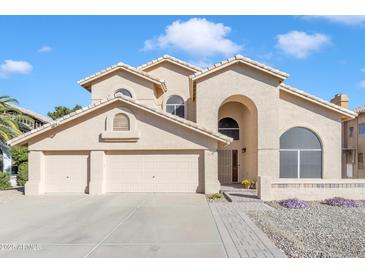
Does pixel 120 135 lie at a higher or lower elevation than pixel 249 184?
higher

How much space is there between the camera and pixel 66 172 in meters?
16.4

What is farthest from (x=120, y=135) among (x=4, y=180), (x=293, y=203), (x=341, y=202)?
(x=4, y=180)

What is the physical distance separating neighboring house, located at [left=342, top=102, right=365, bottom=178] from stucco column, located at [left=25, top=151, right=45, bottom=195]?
27.3 m

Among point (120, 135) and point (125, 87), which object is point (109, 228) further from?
point (125, 87)

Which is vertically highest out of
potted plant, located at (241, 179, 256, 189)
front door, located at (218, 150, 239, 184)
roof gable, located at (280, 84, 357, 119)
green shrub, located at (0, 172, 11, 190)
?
roof gable, located at (280, 84, 357, 119)

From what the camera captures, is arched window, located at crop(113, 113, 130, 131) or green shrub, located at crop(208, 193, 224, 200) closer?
green shrub, located at crop(208, 193, 224, 200)

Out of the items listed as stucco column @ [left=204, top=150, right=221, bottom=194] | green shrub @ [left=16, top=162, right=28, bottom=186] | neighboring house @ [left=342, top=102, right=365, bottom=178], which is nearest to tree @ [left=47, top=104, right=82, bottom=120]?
green shrub @ [left=16, top=162, right=28, bottom=186]

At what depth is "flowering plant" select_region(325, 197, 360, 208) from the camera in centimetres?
1244

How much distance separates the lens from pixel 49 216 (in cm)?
1039

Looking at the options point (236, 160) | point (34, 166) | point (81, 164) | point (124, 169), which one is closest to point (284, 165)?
point (236, 160)

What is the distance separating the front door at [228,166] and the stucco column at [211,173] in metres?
4.15

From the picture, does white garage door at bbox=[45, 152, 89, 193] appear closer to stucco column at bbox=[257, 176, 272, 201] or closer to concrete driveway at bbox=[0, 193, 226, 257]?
concrete driveway at bbox=[0, 193, 226, 257]

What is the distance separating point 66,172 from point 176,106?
9.04 m

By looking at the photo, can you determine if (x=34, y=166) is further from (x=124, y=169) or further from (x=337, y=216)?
(x=337, y=216)
